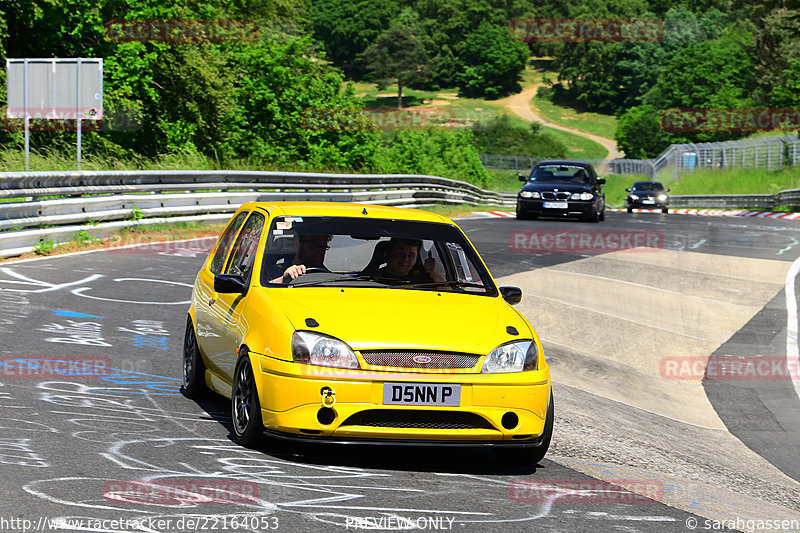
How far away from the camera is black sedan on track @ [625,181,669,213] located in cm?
4797

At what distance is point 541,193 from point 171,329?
19941 mm

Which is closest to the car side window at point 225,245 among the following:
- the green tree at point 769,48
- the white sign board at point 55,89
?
the white sign board at point 55,89

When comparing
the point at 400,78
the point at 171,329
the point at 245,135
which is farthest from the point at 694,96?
the point at 171,329

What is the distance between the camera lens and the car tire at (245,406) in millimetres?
6238

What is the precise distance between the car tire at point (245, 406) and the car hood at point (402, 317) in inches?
16.2

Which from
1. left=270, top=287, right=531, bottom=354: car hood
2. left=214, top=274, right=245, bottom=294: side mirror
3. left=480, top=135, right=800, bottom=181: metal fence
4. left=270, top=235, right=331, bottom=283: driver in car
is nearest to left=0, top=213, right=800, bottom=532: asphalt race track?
left=270, top=287, right=531, bottom=354: car hood

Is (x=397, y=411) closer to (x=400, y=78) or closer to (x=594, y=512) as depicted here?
(x=594, y=512)

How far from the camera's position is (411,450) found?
6.90 metres

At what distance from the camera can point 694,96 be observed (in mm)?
121250

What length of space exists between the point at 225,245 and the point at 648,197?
136 feet

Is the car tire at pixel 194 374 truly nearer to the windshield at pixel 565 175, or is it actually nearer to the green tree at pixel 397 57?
the windshield at pixel 565 175

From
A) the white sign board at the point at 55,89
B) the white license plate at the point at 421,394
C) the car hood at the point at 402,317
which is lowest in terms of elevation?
the white license plate at the point at 421,394

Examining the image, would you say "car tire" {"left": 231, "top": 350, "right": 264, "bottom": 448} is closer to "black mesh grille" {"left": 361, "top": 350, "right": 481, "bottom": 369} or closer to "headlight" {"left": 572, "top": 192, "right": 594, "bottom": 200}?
"black mesh grille" {"left": 361, "top": 350, "right": 481, "bottom": 369}

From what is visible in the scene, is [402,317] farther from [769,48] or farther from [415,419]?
[769,48]
